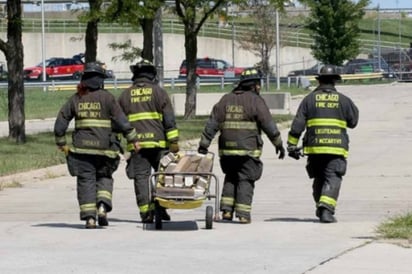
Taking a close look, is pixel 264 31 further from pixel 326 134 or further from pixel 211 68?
pixel 326 134

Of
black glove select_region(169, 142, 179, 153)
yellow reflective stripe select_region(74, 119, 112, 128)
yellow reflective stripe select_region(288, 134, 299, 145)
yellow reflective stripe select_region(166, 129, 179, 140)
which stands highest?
yellow reflective stripe select_region(74, 119, 112, 128)

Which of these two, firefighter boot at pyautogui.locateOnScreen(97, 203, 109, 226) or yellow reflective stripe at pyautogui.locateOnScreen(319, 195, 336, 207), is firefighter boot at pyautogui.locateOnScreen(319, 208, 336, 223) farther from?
firefighter boot at pyautogui.locateOnScreen(97, 203, 109, 226)

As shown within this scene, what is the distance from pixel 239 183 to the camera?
13.1m

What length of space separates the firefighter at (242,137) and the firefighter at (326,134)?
34cm

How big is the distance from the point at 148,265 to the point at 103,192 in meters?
2.92

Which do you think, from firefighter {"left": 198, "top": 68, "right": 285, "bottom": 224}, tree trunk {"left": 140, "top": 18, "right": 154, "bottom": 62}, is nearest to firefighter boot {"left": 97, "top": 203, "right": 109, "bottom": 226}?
firefighter {"left": 198, "top": 68, "right": 285, "bottom": 224}

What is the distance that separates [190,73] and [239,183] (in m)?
21.4

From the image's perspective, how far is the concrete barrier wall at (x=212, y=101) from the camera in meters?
38.1

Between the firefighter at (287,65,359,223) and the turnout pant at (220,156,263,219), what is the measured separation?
1.63ft

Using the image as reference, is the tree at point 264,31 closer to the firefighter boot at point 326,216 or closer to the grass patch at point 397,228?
the firefighter boot at point 326,216

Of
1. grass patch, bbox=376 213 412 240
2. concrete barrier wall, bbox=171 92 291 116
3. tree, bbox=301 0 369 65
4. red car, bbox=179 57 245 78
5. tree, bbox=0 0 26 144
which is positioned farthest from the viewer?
red car, bbox=179 57 245 78

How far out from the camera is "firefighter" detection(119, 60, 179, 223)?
13125 mm

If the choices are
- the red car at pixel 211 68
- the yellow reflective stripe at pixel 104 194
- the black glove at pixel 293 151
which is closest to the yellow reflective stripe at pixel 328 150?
the black glove at pixel 293 151

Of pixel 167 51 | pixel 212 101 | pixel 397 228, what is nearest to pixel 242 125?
pixel 397 228
